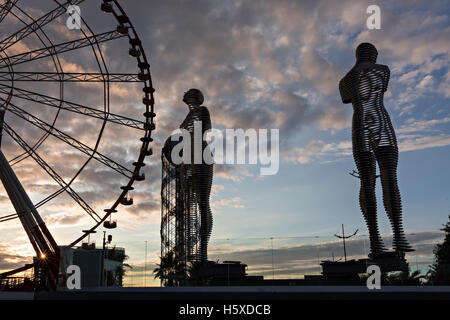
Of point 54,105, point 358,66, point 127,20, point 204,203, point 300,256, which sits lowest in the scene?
point 300,256

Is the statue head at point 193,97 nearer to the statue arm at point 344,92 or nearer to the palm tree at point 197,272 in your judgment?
the statue arm at point 344,92

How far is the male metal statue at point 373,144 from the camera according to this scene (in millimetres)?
29828

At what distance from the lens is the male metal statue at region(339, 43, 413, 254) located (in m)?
29.8

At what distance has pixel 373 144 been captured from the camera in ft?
101

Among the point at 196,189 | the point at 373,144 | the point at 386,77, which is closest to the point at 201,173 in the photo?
the point at 196,189

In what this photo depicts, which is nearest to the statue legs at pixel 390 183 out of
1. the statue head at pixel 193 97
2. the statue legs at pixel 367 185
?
the statue legs at pixel 367 185

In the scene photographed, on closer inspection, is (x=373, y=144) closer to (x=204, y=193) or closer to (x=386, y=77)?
(x=386, y=77)

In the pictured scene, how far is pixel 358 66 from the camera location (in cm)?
3291

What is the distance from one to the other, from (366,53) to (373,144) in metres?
7.58
